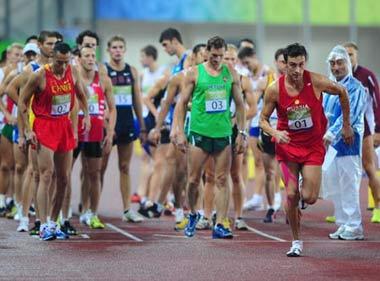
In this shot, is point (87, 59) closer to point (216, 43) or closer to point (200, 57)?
point (200, 57)

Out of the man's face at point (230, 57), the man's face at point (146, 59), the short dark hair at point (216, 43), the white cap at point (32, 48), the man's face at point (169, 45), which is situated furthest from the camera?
the man's face at point (146, 59)

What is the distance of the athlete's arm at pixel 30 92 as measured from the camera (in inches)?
563

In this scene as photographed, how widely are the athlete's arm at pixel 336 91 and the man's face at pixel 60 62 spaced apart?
277cm

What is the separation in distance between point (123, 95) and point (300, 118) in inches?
175

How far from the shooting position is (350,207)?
15.0m

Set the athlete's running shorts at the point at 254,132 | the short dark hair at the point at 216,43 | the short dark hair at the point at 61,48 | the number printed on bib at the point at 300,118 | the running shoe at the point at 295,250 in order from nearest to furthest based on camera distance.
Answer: the running shoe at the point at 295,250 → the number printed on bib at the point at 300,118 → the short dark hair at the point at 61,48 → the short dark hair at the point at 216,43 → the athlete's running shorts at the point at 254,132

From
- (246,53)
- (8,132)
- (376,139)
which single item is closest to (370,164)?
(376,139)

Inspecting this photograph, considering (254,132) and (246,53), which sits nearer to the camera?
(246,53)

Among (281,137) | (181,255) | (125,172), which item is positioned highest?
(281,137)

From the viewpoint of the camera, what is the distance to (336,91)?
13.5m

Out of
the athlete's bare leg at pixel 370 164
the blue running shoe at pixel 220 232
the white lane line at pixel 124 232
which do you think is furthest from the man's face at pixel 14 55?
the athlete's bare leg at pixel 370 164

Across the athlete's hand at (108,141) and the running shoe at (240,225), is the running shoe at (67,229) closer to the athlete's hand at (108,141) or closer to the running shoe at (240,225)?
the athlete's hand at (108,141)

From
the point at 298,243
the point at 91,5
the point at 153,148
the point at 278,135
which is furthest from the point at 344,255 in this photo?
the point at 91,5

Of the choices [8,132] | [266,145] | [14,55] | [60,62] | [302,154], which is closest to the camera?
[302,154]
